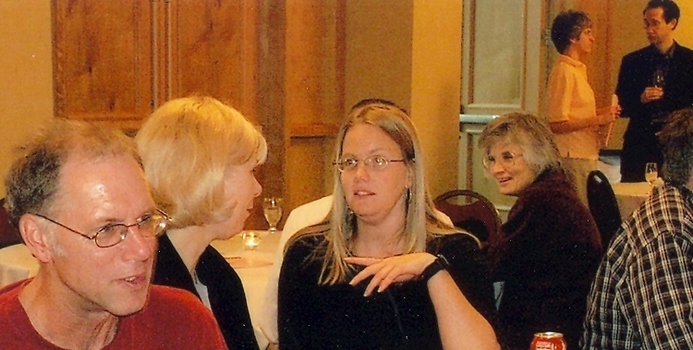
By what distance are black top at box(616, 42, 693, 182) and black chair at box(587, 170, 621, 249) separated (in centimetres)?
167

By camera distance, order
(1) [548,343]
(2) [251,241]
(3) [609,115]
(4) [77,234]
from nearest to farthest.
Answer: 1. (4) [77,234]
2. (1) [548,343]
3. (2) [251,241]
4. (3) [609,115]

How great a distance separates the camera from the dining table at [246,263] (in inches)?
120

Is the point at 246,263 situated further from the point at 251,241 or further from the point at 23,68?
the point at 23,68

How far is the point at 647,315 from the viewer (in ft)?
6.83

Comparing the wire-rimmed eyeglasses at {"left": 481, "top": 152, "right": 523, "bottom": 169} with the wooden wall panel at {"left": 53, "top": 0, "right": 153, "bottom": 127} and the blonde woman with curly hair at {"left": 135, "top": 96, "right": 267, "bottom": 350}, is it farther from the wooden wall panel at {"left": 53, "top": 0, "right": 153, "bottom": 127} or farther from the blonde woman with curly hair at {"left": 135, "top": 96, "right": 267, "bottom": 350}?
the wooden wall panel at {"left": 53, "top": 0, "right": 153, "bottom": 127}

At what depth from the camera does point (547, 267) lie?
3016mm

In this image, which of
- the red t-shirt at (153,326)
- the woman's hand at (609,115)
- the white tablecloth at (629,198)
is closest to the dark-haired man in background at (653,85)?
the woman's hand at (609,115)

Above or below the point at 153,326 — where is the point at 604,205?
below

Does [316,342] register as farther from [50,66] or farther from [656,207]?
[50,66]

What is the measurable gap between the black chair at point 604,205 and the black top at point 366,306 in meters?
2.31

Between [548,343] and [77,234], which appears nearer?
[77,234]

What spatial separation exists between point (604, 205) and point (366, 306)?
8.19 feet

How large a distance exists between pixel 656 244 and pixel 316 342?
799 mm

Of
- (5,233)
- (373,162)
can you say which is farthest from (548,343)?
(5,233)
